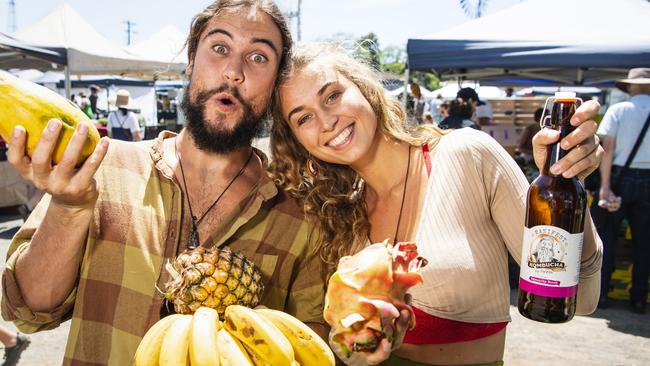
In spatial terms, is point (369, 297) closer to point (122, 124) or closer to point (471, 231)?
point (471, 231)

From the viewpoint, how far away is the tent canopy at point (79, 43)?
11.8 meters

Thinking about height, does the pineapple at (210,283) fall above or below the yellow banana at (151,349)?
above

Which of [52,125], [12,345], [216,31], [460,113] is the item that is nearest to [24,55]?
[12,345]

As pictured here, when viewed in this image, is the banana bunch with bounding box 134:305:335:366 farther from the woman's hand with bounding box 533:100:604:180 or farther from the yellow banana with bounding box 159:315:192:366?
the woman's hand with bounding box 533:100:604:180

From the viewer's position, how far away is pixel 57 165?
5.11ft

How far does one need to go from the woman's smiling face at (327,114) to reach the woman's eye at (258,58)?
15cm

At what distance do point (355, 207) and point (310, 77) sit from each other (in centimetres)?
69

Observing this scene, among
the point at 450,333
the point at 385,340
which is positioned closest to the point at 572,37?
the point at 450,333

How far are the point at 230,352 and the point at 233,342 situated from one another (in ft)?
0.13

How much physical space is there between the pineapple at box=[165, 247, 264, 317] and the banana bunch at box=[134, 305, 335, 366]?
3.9 inches

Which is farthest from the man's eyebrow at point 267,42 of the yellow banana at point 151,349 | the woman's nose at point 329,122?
the yellow banana at point 151,349

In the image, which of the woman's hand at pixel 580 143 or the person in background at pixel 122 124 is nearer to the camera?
the woman's hand at pixel 580 143

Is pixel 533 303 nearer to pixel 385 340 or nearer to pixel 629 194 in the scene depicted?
pixel 385 340

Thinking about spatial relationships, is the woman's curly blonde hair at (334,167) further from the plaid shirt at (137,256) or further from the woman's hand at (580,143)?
the woman's hand at (580,143)
